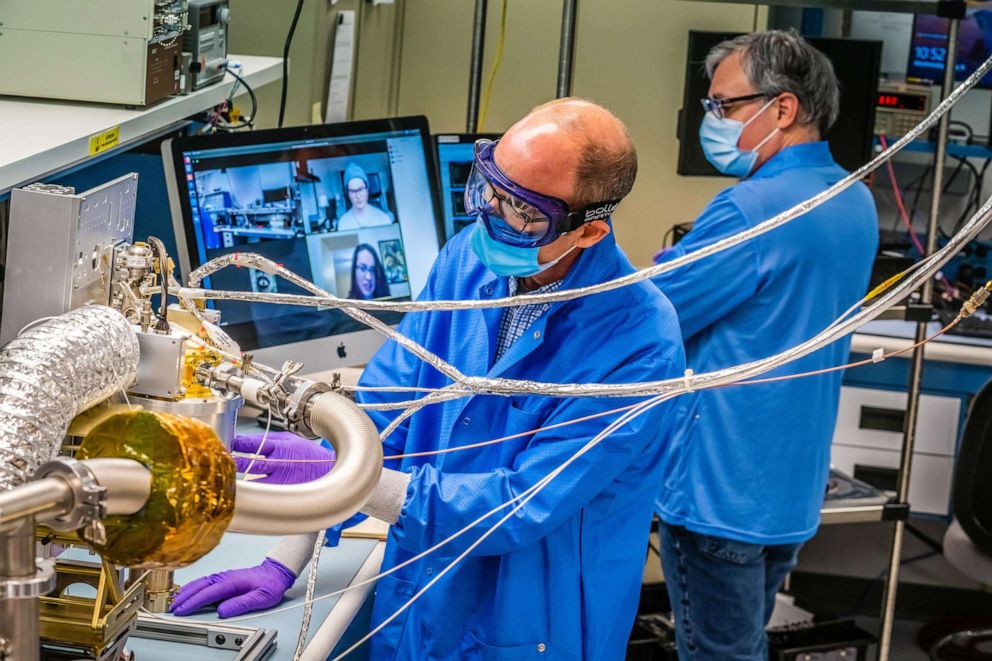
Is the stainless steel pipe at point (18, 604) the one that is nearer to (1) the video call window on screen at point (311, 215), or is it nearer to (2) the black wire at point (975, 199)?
(1) the video call window on screen at point (311, 215)

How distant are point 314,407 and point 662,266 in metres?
0.51

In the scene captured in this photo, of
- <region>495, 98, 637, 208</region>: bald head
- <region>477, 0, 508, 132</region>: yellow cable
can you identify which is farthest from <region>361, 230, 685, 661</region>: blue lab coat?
<region>477, 0, 508, 132</region>: yellow cable

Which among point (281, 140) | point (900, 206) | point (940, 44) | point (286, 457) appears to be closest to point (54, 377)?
point (286, 457)

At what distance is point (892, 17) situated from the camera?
174 inches

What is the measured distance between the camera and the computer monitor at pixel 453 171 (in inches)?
109

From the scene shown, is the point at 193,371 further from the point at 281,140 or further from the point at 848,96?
the point at 848,96

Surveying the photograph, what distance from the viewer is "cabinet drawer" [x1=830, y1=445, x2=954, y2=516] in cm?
382

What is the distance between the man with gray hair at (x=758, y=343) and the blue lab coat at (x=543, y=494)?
0.69 m

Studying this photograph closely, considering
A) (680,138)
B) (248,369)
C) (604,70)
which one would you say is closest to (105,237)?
(248,369)

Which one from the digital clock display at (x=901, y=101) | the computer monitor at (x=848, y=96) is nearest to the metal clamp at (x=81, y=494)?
the computer monitor at (x=848, y=96)

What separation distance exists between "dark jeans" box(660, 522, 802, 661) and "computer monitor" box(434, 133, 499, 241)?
0.83 meters

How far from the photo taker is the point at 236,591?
1.65 metres

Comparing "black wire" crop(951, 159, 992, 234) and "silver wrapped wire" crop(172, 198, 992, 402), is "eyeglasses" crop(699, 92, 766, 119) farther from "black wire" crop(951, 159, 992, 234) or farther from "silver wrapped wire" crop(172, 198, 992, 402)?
"black wire" crop(951, 159, 992, 234)

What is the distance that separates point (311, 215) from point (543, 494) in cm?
93
